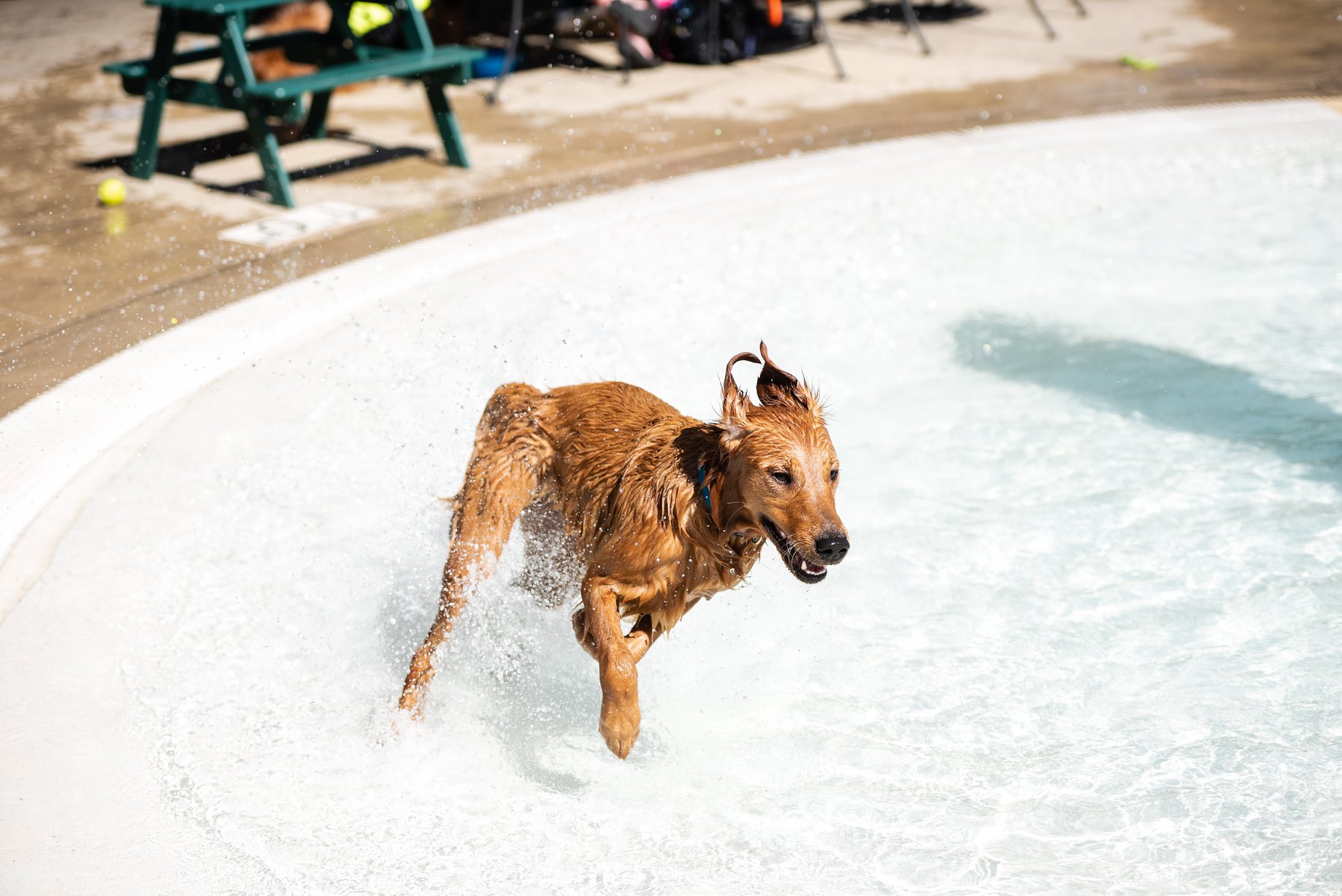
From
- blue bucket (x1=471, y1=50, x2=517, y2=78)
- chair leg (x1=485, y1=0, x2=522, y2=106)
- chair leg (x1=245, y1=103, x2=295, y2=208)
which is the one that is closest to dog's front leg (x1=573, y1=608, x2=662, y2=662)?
chair leg (x1=245, y1=103, x2=295, y2=208)

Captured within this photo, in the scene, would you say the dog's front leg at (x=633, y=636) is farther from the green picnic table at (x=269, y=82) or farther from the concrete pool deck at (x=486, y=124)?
the green picnic table at (x=269, y=82)

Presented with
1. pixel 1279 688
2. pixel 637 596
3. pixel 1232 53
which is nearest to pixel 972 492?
pixel 1279 688

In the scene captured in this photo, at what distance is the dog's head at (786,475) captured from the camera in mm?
2969

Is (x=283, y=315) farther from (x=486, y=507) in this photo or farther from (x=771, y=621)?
(x=771, y=621)

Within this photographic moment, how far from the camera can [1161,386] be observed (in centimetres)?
639

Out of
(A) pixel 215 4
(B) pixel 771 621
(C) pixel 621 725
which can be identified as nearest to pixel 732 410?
(C) pixel 621 725

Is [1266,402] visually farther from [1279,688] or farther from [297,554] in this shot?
[297,554]

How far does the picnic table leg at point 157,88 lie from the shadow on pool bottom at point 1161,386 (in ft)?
16.8

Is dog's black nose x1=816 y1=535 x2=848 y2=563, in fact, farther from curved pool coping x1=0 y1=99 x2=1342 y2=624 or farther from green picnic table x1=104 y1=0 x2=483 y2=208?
green picnic table x1=104 y1=0 x2=483 y2=208

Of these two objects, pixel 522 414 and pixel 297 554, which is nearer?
pixel 522 414

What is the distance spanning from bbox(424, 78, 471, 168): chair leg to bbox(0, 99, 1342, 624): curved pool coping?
4.17ft

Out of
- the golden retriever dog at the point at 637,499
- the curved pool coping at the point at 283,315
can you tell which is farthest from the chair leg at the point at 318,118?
the golden retriever dog at the point at 637,499

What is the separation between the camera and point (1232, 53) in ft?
36.4

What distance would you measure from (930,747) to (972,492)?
179cm
